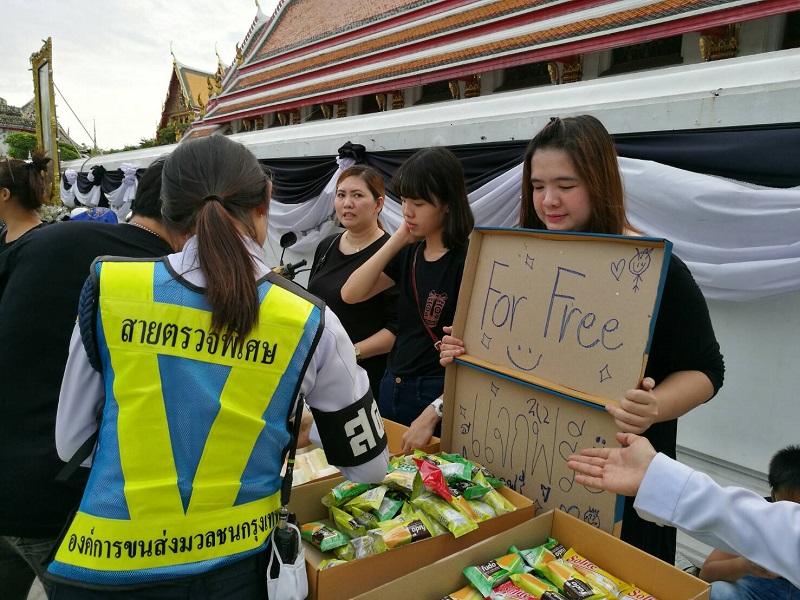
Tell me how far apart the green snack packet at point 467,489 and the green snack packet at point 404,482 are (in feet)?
0.29

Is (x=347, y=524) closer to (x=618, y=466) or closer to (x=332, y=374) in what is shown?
(x=332, y=374)

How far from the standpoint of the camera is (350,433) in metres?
1.02

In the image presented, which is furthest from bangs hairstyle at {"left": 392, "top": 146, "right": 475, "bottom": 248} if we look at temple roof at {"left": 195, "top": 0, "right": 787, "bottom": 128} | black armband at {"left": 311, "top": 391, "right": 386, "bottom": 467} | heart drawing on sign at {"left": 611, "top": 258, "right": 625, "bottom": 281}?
temple roof at {"left": 195, "top": 0, "right": 787, "bottom": 128}

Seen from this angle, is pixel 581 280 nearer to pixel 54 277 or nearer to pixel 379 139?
pixel 54 277

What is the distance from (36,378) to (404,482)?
3.04 ft

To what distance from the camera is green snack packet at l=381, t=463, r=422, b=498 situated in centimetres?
123

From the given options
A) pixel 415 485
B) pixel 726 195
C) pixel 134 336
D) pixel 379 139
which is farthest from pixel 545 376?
pixel 379 139

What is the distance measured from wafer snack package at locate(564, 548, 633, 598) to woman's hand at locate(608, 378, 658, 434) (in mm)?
297

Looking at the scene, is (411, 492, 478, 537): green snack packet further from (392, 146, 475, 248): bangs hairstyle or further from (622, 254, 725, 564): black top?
(392, 146, 475, 248): bangs hairstyle

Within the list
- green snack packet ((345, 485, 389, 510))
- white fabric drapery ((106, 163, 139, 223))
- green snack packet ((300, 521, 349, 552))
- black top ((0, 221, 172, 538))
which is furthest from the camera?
white fabric drapery ((106, 163, 139, 223))

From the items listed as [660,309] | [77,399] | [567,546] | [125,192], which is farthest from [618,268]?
[125,192]

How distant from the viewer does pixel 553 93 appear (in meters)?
3.34

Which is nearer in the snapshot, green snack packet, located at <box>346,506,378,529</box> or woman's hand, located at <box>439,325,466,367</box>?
green snack packet, located at <box>346,506,378,529</box>

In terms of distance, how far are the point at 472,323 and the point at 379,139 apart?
3062 mm
